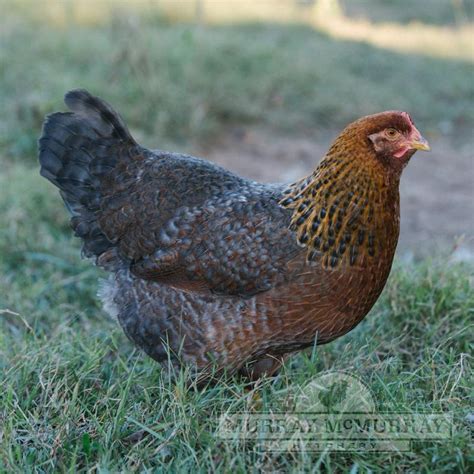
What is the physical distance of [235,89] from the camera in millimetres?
7738

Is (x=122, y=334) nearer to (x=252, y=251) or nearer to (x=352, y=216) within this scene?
(x=252, y=251)

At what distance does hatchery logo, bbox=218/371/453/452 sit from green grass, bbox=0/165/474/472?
0.13 feet

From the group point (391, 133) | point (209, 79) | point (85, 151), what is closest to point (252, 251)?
point (391, 133)

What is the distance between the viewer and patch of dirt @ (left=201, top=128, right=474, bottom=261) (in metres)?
5.39

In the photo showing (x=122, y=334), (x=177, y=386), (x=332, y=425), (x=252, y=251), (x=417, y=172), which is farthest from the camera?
(x=417, y=172)

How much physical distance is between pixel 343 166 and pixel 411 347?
3.54 ft

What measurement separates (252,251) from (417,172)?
454 cm

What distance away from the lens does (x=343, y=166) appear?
2.73 metres

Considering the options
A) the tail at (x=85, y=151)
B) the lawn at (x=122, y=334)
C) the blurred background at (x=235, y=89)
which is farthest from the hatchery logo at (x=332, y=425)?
the blurred background at (x=235, y=89)

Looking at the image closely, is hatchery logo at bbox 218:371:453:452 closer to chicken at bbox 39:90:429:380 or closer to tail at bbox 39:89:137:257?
chicken at bbox 39:90:429:380

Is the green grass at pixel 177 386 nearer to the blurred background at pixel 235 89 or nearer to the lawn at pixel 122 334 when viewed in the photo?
the lawn at pixel 122 334

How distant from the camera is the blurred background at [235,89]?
18.3 feet

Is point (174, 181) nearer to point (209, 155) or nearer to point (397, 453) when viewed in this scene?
point (397, 453)

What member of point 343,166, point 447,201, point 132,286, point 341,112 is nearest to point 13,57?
point 341,112
